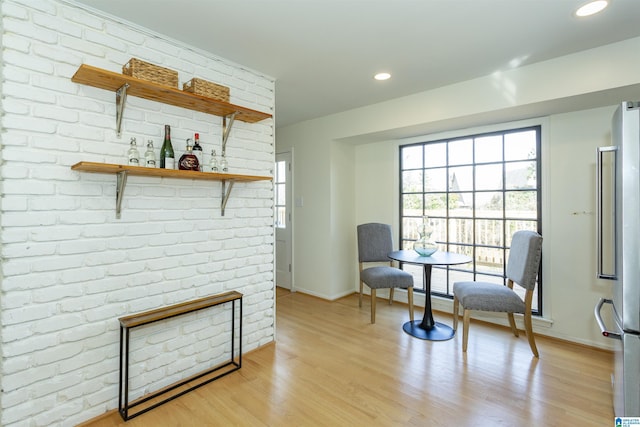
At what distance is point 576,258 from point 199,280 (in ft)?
10.5

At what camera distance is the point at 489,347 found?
268cm

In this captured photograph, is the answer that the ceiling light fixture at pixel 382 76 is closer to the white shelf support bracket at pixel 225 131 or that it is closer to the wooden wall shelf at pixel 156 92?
the wooden wall shelf at pixel 156 92

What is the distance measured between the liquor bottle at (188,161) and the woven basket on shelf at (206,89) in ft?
1.12

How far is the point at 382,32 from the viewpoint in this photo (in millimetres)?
2064

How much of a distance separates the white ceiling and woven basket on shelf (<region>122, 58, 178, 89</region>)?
→ 0.32m

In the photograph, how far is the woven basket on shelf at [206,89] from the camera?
2.07 metres

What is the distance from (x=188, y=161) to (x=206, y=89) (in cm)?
52

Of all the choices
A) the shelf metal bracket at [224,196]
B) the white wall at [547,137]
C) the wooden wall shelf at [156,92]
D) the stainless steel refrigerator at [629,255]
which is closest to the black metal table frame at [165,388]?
the shelf metal bracket at [224,196]

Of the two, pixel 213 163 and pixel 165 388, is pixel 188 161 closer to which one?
pixel 213 163

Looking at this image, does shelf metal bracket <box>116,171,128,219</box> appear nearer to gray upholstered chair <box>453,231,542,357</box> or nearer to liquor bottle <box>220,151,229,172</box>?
liquor bottle <box>220,151,229,172</box>

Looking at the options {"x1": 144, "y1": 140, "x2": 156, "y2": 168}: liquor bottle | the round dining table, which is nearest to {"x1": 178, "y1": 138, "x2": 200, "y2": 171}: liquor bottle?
{"x1": 144, "y1": 140, "x2": 156, "y2": 168}: liquor bottle

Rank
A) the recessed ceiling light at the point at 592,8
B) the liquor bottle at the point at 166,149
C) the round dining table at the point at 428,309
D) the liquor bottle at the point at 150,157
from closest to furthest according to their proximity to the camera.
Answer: the recessed ceiling light at the point at 592,8
the liquor bottle at the point at 150,157
the liquor bottle at the point at 166,149
the round dining table at the point at 428,309

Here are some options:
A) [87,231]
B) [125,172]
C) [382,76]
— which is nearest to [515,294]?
[382,76]

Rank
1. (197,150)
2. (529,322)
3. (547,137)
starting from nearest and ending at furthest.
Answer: (197,150) < (529,322) < (547,137)
